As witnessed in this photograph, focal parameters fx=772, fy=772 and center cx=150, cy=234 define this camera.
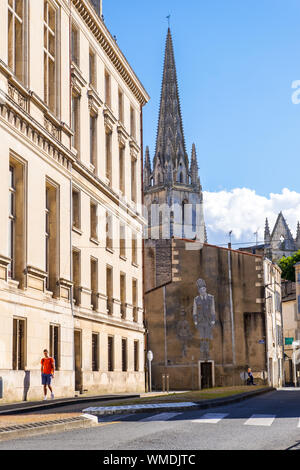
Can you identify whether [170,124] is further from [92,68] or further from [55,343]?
[55,343]

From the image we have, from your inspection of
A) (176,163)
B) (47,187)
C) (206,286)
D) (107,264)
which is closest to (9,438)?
(47,187)

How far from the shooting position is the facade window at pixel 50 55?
1199 inches

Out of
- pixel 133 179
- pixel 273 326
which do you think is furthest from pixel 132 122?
pixel 273 326

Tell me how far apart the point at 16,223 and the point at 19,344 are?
4.13 meters

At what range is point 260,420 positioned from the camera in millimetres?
16438

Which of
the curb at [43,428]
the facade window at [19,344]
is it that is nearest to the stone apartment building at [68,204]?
the facade window at [19,344]

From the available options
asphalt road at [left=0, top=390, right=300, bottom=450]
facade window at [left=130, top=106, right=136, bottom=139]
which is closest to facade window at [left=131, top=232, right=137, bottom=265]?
facade window at [left=130, top=106, right=136, bottom=139]

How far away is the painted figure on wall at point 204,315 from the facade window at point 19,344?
36.5 m

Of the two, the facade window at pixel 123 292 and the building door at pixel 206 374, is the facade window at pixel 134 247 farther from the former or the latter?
the building door at pixel 206 374

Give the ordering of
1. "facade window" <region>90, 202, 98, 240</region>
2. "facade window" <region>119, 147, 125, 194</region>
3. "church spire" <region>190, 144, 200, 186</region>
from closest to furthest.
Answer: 1. "facade window" <region>90, 202, 98, 240</region>
2. "facade window" <region>119, 147, 125, 194</region>
3. "church spire" <region>190, 144, 200, 186</region>

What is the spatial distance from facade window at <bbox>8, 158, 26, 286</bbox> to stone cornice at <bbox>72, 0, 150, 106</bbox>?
11.2 meters

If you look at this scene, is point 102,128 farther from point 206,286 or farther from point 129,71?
point 206,286

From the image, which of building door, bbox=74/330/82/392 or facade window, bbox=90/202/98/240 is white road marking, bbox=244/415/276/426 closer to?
building door, bbox=74/330/82/392

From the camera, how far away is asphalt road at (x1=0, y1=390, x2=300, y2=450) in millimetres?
11133
